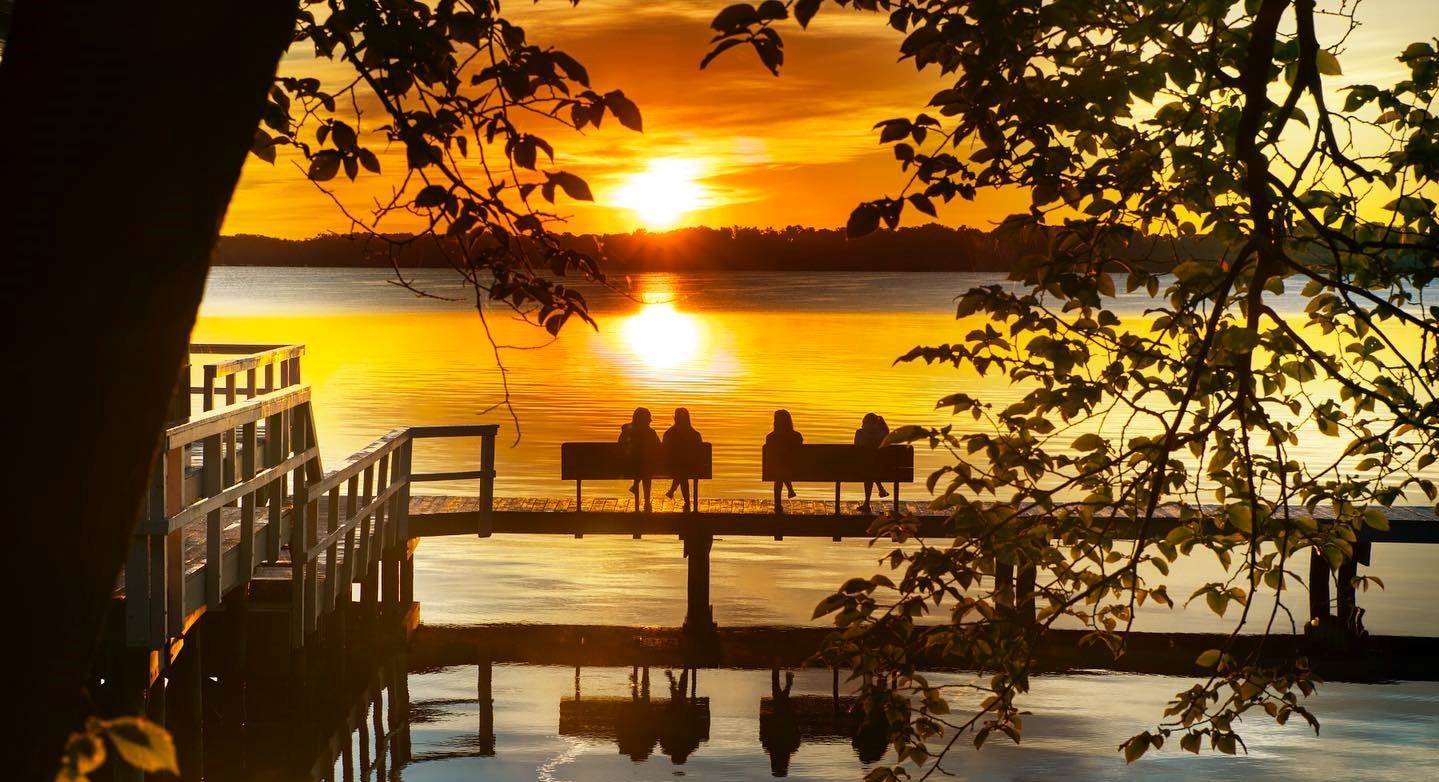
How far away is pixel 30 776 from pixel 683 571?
25.7 metres

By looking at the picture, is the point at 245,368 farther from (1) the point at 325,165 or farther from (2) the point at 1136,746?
(2) the point at 1136,746

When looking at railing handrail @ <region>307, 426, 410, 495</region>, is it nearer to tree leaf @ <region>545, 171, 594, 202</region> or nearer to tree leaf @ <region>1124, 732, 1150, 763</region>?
tree leaf @ <region>545, 171, 594, 202</region>

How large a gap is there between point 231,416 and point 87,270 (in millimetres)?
8706

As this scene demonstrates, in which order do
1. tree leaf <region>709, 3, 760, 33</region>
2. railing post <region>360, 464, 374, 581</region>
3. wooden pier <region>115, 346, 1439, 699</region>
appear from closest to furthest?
tree leaf <region>709, 3, 760, 33</region> → wooden pier <region>115, 346, 1439, 699</region> → railing post <region>360, 464, 374, 581</region>

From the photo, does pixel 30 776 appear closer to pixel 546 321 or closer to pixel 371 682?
pixel 546 321

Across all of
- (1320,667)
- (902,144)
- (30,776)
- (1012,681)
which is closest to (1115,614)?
(1012,681)

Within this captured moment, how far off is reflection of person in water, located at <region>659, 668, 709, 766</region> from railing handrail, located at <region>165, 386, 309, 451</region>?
188 inches

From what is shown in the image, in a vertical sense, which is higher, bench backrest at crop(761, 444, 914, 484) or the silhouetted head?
the silhouetted head

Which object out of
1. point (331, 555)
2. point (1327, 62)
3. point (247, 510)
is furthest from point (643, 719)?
point (1327, 62)

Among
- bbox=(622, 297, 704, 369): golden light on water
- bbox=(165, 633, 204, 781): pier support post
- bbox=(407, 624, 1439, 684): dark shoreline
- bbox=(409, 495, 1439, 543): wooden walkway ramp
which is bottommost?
bbox=(407, 624, 1439, 684): dark shoreline

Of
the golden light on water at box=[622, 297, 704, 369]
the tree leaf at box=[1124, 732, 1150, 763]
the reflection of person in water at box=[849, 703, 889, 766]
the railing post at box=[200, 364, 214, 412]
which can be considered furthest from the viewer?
the golden light on water at box=[622, 297, 704, 369]

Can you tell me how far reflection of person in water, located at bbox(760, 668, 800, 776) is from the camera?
15.0 m

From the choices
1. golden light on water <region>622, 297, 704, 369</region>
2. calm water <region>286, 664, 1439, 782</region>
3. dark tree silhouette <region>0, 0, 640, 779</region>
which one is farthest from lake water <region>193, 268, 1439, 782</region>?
golden light on water <region>622, 297, 704, 369</region>

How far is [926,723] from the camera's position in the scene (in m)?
5.07
